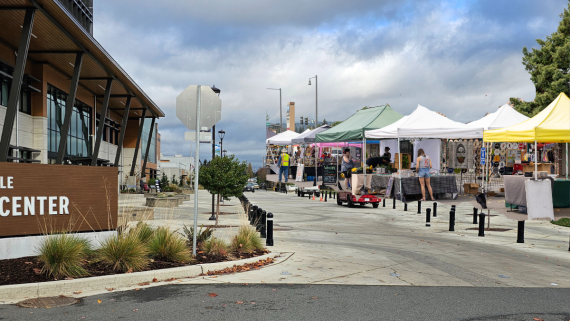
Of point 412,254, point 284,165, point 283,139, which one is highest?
point 283,139

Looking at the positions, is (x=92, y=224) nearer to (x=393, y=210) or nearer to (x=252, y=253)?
(x=252, y=253)

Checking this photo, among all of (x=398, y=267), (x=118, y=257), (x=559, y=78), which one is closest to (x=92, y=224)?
(x=118, y=257)

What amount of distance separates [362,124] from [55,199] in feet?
69.1

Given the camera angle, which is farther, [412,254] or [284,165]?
[284,165]

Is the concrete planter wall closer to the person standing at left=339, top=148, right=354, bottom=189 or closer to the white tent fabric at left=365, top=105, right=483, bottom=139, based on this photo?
the white tent fabric at left=365, top=105, right=483, bottom=139

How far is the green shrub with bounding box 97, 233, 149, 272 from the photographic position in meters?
7.79

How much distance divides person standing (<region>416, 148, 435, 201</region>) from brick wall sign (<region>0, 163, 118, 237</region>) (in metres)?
15.6

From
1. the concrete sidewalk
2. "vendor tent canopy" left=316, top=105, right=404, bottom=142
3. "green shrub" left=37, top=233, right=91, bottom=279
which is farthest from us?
"vendor tent canopy" left=316, top=105, right=404, bottom=142

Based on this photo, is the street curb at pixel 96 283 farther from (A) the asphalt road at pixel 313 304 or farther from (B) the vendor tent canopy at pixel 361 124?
(B) the vendor tent canopy at pixel 361 124

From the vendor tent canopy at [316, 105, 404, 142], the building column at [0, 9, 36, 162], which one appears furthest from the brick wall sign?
the vendor tent canopy at [316, 105, 404, 142]

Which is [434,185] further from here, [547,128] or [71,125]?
[71,125]

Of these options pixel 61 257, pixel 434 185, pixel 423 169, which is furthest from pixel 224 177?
pixel 434 185

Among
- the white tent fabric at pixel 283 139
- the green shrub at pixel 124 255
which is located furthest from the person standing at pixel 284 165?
the green shrub at pixel 124 255

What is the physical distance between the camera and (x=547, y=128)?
16516 millimetres
